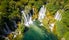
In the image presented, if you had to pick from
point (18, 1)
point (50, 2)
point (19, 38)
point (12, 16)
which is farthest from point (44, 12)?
point (19, 38)

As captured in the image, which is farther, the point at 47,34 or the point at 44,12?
the point at 44,12

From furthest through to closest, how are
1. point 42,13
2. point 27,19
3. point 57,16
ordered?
Result: point 42,13, point 27,19, point 57,16

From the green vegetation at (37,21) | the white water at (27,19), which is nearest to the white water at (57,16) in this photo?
the green vegetation at (37,21)

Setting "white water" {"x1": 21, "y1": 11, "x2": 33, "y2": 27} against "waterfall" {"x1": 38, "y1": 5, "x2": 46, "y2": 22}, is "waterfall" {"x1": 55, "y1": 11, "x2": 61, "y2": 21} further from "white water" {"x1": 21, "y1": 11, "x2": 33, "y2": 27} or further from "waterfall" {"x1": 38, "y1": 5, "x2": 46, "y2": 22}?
"white water" {"x1": 21, "y1": 11, "x2": 33, "y2": 27}

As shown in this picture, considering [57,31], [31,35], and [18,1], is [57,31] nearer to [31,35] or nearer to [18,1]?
[31,35]

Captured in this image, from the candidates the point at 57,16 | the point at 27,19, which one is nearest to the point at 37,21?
the point at 27,19

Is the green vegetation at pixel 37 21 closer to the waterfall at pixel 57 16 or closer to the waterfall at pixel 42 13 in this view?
the waterfall at pixel 42 13

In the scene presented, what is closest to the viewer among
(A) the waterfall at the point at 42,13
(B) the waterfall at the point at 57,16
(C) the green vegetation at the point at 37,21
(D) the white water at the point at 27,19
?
(C) the green vegetation at the point at 37,21

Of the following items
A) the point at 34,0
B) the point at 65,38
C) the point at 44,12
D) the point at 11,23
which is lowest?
the point at 65,38

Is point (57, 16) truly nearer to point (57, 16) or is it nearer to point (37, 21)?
point (57, 16)

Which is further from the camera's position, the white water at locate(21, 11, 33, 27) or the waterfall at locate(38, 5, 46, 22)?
the waterfall at locate(38, 5, 46, 22)

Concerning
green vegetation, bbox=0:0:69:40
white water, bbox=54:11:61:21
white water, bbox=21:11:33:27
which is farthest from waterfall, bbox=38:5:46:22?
white water, bbox=54:11:61:21
